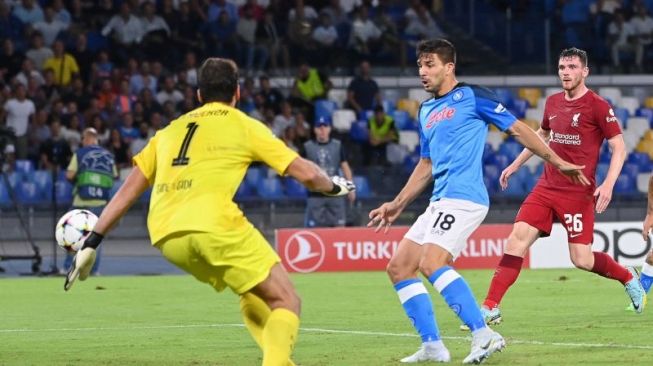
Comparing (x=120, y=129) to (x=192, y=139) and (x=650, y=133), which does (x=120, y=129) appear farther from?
(x=192, y=139)

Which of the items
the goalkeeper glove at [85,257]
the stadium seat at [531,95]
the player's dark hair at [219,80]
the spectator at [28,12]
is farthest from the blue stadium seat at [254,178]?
the player's dark hair at [219,80]

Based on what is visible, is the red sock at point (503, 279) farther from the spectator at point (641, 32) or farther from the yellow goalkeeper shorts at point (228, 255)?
the spectator at point (641, 32)

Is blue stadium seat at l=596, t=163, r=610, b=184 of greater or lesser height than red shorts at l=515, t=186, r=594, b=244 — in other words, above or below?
below

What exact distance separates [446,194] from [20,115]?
1815 cm

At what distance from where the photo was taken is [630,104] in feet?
105

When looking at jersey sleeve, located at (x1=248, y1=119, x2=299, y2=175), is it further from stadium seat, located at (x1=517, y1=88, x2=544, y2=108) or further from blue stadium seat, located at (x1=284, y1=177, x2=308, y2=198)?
stadium seat, located at (x1=517, y1=88, x2=544, y2=108)

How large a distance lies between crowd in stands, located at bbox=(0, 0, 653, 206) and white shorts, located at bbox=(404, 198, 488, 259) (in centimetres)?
1626

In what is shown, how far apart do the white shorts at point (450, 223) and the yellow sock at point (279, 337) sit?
2251 millimetres

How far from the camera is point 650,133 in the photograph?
102 feet

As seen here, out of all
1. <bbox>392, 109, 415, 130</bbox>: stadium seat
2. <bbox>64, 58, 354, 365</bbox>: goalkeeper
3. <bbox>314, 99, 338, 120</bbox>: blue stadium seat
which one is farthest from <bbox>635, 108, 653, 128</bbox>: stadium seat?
<bbox>64, 58, 354, 365</bbox>: goalkeeper

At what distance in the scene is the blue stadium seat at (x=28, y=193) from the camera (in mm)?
26531

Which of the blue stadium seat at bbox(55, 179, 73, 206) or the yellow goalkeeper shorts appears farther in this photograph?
the blue stadium seat at bbox(55, 179, 73, 206)

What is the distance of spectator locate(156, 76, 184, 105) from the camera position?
93.0ft

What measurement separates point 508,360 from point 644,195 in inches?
738
